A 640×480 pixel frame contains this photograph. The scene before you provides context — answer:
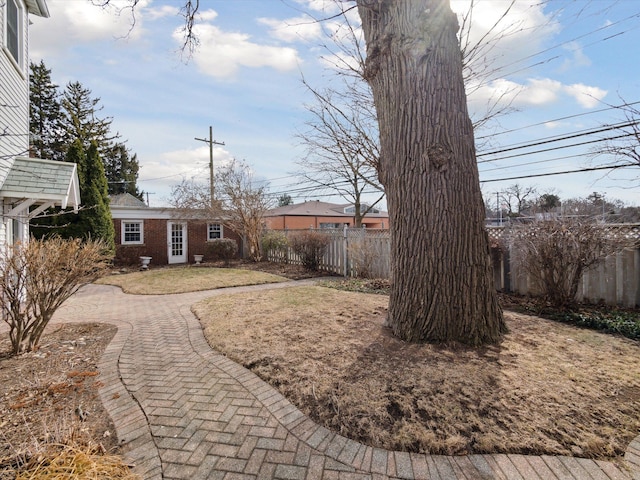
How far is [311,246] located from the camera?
37.0 ft

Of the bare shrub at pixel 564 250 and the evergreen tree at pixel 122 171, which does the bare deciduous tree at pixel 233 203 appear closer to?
the bare shrub at pixel 564 250

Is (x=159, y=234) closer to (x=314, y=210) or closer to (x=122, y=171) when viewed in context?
(x=314, y=210)

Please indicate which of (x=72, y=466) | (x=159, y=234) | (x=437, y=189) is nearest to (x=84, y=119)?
(x=159, y=234)

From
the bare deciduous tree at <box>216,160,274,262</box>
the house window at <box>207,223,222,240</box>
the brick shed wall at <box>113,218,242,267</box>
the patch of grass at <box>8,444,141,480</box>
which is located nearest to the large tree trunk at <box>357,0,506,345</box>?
the patch of grass at <box>8,444,141,480</box>

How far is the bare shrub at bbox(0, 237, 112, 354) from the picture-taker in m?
3.72

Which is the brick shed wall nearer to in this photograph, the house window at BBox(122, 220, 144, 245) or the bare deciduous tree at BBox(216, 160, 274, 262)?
the house window at BBox(122, 220, 144, 245)

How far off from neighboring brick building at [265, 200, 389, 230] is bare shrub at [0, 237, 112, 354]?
25487mm

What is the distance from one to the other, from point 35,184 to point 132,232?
9.17 m

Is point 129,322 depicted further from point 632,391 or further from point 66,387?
point 632,391

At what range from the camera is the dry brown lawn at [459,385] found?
207 cm

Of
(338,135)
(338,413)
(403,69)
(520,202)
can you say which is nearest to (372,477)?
(338,413)

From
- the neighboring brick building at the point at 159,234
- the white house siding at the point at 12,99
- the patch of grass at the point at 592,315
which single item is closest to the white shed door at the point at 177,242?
the neighboring brick building at the point at 159,234

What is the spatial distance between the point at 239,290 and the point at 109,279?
593 cm

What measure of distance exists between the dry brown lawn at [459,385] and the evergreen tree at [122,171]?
34.7 metres
